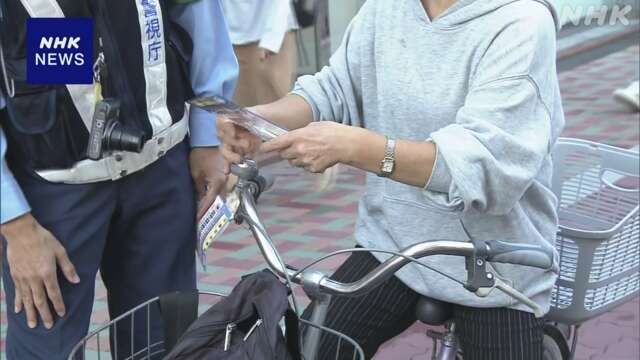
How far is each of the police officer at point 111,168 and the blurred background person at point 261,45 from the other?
3376 mm

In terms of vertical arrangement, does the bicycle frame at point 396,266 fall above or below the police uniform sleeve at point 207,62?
below

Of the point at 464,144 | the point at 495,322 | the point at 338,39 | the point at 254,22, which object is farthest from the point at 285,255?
the point at 464,144

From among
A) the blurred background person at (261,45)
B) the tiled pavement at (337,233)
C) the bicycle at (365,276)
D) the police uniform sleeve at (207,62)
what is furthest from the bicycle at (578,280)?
the blurred background person at (261,45)

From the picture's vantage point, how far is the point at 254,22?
18.8ft

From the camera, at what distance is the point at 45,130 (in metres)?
1.93

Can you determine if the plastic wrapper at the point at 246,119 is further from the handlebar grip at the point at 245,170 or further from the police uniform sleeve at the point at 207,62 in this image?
the police uniform sleeve at the point at 207,62

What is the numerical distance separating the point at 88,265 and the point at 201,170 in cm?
36

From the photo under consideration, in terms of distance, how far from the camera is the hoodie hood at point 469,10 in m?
1.89

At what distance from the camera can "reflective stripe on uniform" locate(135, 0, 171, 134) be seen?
2.06 metres

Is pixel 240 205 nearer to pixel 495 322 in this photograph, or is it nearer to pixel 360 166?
pixel 360 166

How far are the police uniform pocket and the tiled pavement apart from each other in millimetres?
2283

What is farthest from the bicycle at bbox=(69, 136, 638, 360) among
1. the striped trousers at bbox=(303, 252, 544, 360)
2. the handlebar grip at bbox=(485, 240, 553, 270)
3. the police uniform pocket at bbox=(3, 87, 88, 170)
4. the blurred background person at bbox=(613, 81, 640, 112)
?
the blurred background person at bbox=(613, 81, 640, 112)

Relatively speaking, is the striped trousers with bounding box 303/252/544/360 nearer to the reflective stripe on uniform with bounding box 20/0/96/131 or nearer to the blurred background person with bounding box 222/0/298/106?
the reflective stripe on uniform with bounding box 20/0/96/131

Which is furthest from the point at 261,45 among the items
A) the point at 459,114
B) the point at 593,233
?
the point at 459,114
